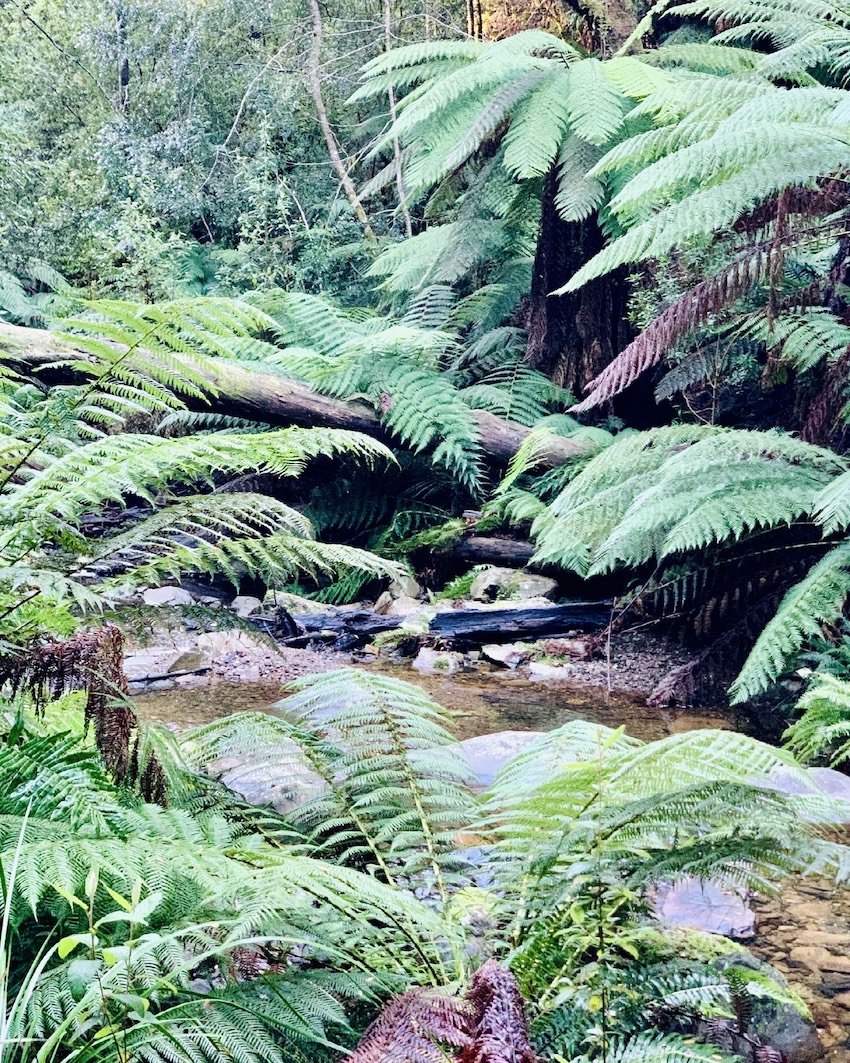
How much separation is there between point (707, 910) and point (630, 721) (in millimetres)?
1392

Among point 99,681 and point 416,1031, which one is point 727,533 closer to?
point 99,681

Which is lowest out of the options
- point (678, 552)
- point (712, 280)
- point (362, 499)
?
point (362, 499)

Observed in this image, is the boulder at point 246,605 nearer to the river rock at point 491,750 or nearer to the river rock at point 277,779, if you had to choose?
the river rock at point 491,750

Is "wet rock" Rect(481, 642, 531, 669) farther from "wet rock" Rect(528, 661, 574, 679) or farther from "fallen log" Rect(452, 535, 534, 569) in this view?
"fallen log" Rect(452, 535, 534, 569)

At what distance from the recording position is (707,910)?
190cm

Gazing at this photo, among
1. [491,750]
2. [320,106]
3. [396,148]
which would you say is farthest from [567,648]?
[320,106]

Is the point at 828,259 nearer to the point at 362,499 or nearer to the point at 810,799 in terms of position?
the point at 362,499

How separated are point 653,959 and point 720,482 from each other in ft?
7.10

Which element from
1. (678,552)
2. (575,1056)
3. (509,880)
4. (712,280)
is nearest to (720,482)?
(678,552)

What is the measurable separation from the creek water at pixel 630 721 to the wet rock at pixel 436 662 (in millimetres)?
63

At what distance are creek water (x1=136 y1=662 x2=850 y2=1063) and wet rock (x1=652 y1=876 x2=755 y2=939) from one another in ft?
0.13

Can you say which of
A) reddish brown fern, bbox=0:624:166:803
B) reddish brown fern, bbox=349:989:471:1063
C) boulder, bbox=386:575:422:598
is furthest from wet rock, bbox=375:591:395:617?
reddish brown fern, bbox=349:989:471:1063

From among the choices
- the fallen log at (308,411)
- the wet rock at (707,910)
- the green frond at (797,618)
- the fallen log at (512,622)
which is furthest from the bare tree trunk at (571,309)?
the wet rock at (707,910)

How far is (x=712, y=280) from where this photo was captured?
3.29 m
